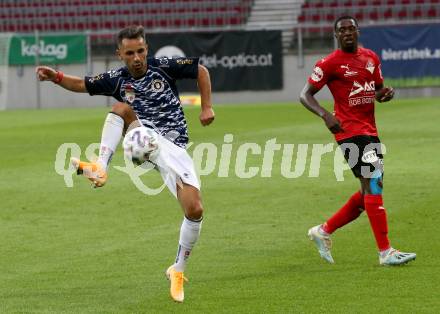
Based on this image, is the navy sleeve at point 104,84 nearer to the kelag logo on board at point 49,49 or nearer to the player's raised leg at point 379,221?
the player's raised leg at point 379,221

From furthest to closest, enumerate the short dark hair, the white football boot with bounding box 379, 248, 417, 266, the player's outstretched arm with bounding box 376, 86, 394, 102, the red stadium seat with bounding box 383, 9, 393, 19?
1. the red stadium seat with bounding box 383, 9, 393, 19
2. the player's outstretched arm with bounding box 376, 86, 394, 102
3. the white football boot with bounding box 379, 248, 417, 266
4. the short dark hair

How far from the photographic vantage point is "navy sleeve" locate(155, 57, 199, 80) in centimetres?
858

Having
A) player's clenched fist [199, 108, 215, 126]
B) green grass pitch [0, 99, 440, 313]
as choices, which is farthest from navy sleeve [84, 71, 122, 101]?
green grass pitch [0, 99, 440, 313]

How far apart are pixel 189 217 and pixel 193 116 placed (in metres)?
21.1

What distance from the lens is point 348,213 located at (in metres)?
9.75

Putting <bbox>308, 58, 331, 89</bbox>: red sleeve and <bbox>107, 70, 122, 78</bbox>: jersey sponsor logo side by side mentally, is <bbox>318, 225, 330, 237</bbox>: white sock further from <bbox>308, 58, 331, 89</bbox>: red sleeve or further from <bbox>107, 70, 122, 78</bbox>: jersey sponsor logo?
<bbox>107, 70, 122, 78</bbox>: jersey sponsor logo

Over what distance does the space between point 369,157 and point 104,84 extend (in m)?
2.21

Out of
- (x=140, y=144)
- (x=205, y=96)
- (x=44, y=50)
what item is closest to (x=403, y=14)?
(x=44, y=50)

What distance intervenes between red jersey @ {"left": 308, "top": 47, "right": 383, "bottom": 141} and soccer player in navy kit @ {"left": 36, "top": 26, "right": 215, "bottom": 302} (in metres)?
1.35

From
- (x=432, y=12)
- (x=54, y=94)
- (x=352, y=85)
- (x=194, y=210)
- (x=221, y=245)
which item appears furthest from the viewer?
(x=54, y=94)

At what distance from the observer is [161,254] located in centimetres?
991

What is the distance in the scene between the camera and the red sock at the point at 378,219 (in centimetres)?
908

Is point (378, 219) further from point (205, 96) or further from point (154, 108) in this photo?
point (154, 108)

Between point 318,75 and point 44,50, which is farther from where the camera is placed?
point 44,50
